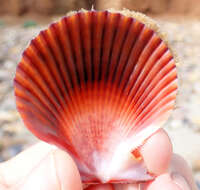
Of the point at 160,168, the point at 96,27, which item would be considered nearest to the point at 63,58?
the point at 96,27

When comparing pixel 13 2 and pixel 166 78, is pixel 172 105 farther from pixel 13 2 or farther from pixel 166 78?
pixel 13 2

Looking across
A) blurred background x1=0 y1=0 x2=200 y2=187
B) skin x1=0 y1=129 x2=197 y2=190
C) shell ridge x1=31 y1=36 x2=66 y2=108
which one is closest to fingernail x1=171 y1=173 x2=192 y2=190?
skin x1=0 y1=129 x2=197 y2=190

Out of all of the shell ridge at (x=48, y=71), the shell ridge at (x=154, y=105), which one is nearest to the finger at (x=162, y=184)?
the shell ridge at (x=154, y=105)

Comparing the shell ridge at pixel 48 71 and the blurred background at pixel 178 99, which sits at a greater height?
the blurred background at pixel 178 99

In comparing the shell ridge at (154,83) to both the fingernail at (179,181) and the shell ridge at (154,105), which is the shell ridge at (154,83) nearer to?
the shell ridge at (154,105)

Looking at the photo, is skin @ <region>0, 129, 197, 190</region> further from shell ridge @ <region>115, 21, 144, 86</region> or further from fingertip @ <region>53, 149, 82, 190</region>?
shell ridge @ <region>115, 21, 144, 86</region>

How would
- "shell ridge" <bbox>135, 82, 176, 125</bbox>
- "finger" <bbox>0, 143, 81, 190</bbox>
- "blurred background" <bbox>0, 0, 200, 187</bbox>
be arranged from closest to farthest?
"finger" <bbox>0, 143, 81, 190</bbox> → "shell ridge" <bbox>135, 82, 176, 125</bbox> → "blurred background" <bbox>0, 0, 200, 187</bbox>

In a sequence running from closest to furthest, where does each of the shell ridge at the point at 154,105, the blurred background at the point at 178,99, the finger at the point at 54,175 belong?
the finger at the point at 54,175 → the shell ridge at the point at 154,105 → the blurred background at the point at 178,99
